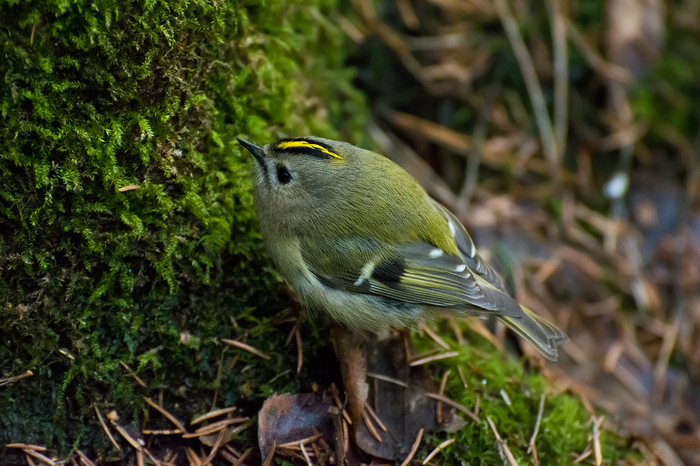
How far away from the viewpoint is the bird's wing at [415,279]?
2109 mm

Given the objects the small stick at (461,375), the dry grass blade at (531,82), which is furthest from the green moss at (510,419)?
the dry grass blade at (531,82)

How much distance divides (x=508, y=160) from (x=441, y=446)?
225cm

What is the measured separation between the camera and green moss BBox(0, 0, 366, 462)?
5.57ft

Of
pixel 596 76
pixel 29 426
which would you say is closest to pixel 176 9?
pixel 29 426

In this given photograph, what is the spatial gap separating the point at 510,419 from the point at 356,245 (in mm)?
876

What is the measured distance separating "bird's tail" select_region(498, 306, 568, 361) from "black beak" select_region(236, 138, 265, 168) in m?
1.18

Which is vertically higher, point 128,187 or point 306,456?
point 128,187

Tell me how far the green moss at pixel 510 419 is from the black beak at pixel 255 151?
969 mm

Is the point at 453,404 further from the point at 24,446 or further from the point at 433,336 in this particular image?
the point at 24,446

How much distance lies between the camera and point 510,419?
2.12 m

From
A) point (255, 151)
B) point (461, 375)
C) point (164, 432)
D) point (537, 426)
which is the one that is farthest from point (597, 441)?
point (255, 151)

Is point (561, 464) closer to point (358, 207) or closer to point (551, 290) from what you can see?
point (358, 207)

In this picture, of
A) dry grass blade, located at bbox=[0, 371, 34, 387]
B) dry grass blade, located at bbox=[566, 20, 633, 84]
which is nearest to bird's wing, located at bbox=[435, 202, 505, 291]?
dry grass blade, located at bbox=[0, 371, 34, 387]

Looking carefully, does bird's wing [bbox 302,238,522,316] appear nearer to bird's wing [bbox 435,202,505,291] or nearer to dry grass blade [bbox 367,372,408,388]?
bird's wing [bbox 435,202,505,291]
